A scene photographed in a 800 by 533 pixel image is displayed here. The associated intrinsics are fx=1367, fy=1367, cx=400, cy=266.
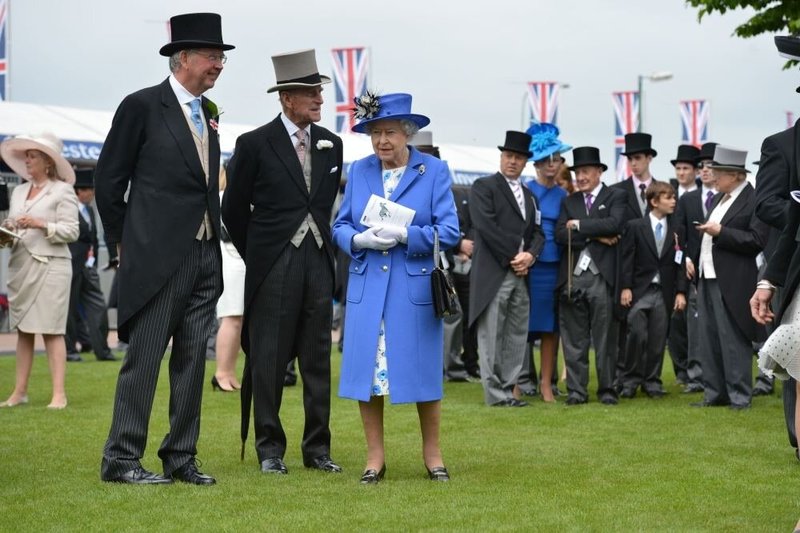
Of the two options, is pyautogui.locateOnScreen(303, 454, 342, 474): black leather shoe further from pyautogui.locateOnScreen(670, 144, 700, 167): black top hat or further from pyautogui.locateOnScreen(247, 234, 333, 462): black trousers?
pyautogui.locateOnScreen(670, 144, 700, 167): black top hat

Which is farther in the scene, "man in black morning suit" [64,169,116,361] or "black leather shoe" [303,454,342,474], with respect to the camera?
"man in black morning suit" [64,169,116,361]

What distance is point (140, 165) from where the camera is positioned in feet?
24.3

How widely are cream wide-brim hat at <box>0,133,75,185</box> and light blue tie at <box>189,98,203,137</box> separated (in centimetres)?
356

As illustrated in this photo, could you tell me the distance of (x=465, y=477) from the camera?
7688 mm

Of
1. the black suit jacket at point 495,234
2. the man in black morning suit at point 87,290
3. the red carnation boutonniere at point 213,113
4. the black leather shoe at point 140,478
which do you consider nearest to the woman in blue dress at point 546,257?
the black suit jacket at point 495,234

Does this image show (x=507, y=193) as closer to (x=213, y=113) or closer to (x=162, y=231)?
(x=213, y=113)

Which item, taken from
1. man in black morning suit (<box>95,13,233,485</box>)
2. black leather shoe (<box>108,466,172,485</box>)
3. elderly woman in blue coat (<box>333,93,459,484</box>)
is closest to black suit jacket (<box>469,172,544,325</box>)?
elderly woman in blue coat (<box>333,93,459,484</box>)

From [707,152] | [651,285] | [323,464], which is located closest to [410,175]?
[323,464]

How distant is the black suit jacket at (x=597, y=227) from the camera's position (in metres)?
11.9

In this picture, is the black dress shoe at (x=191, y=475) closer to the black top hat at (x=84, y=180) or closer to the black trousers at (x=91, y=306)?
the black trousers at (x=91, y=306)

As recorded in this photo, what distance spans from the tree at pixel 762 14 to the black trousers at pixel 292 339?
10.2 metres

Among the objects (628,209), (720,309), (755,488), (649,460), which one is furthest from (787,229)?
(628,209)

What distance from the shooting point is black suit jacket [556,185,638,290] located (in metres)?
11.9

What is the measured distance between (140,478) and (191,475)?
0.28m
